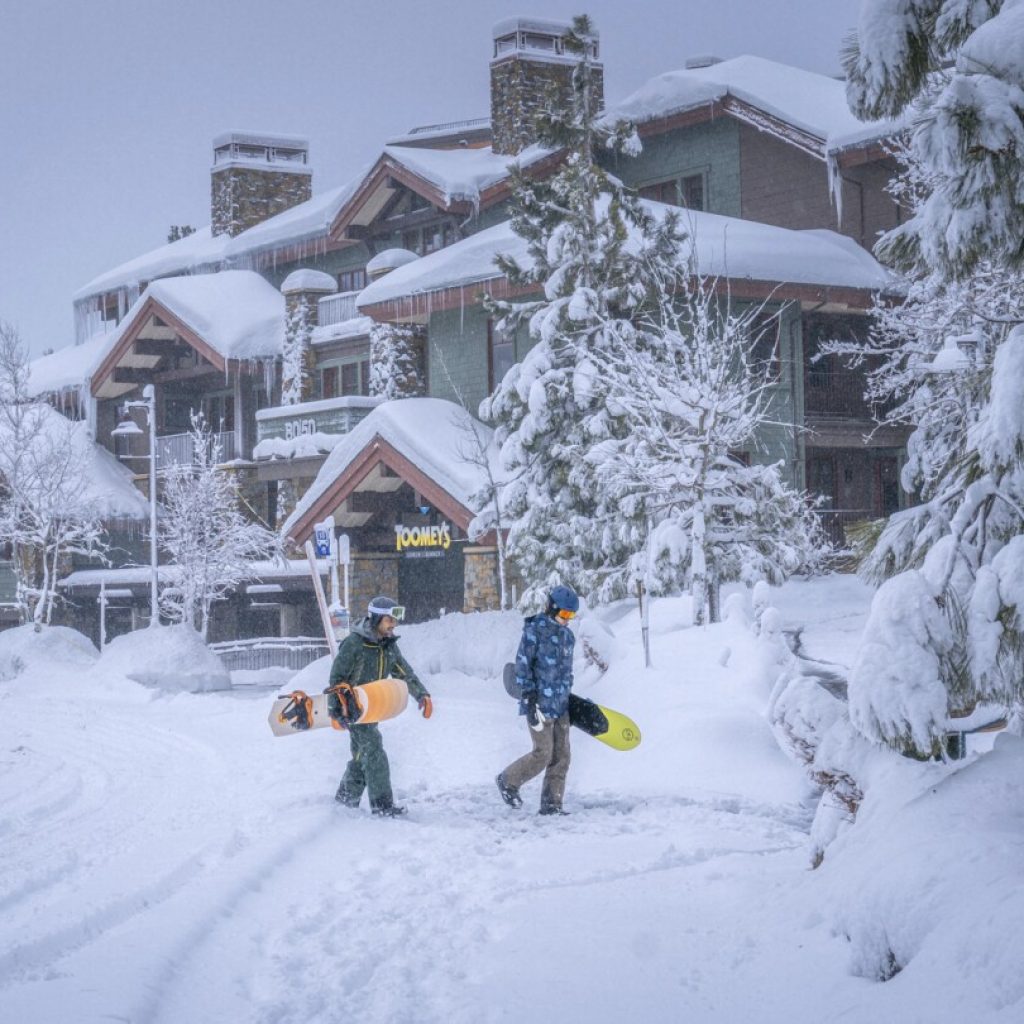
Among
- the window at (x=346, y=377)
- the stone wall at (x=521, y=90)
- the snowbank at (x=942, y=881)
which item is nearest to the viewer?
the snowbank at (x=942, y=881)

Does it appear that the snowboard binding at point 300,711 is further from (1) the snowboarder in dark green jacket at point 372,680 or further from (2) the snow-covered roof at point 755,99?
(2) the snow-covered roof at point 755,99

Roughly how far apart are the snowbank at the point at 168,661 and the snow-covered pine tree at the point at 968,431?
19862 mm

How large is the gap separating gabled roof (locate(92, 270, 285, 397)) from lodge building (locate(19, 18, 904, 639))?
72mm

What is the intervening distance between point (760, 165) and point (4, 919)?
76.8 feet

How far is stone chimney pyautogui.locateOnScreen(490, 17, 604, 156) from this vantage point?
30.1m

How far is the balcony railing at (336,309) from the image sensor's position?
32.7 meters

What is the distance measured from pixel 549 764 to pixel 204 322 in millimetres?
26625

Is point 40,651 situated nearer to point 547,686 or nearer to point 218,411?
point 218,411

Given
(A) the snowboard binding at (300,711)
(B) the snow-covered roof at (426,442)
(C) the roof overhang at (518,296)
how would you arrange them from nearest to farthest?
(A) the snowboard binding at (300,711), (C) the roof overhang at (518,296), (B) the snow-covered roof at (426,442)

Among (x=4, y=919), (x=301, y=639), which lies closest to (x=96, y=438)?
(x=301, y=639)

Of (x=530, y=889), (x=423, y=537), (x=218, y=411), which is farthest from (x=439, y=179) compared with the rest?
(x=530, y=889)

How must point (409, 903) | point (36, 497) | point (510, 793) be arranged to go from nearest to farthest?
1. point (409, 903)
2. point (510, 793)
3. point (36, 497)

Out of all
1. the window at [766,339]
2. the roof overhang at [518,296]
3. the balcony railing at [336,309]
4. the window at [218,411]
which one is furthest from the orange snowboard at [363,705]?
the window at [218,411]

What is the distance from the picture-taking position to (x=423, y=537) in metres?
27.9
